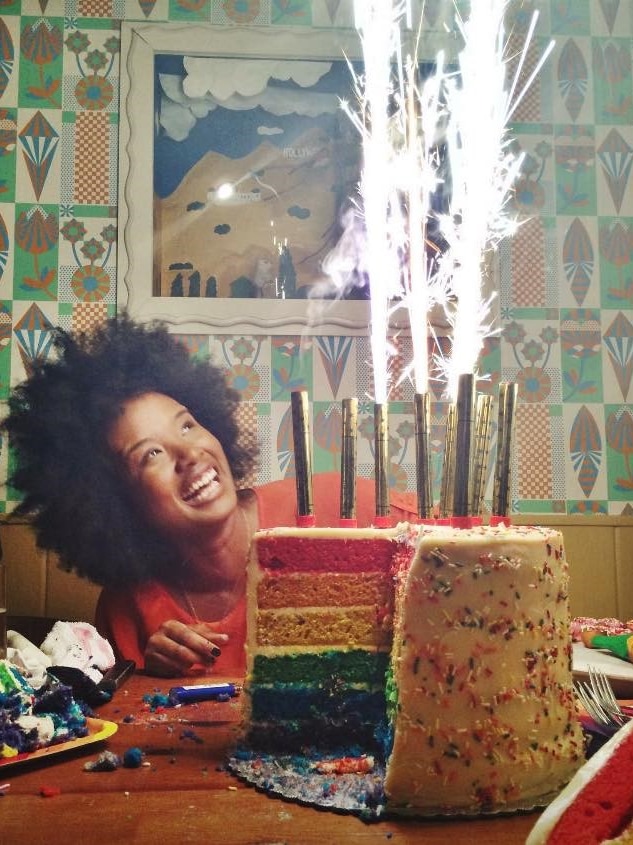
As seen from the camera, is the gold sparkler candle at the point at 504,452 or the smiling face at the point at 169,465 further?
the smiling face at the point at 169,465

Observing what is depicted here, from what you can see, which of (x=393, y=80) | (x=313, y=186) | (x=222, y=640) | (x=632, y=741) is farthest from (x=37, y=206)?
(x=632, y=741)

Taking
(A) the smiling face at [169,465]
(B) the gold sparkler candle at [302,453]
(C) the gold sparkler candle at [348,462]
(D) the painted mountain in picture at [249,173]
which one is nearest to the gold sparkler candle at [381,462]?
(C) the gold sparkler candle at [348,462]

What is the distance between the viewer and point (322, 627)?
1821 millimetres

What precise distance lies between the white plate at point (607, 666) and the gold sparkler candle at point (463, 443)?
2.05ft

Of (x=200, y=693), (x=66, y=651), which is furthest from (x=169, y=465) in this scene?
(x=200, y=693)

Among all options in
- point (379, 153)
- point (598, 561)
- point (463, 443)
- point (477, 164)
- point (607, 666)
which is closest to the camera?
point (463, 443)

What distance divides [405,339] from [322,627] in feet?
5.10

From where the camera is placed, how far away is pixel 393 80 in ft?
10.3

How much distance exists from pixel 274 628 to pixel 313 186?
1903 mm

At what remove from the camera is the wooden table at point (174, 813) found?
1.28m

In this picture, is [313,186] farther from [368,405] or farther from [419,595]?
[419,595]

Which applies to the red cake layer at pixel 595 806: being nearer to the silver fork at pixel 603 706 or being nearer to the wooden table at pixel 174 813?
the wooden table at pixel 174 813

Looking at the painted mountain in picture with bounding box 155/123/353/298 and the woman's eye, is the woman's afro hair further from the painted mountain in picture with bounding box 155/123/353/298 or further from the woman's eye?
the painted mountain in picture with bounding box 155/123/353/298

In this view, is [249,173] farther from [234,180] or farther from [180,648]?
[180,648]
